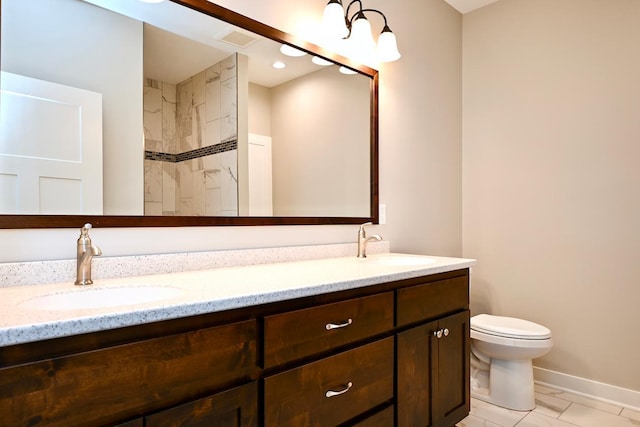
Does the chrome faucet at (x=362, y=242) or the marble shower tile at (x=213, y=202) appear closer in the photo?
the marble shower tile at (x=213, y=202)

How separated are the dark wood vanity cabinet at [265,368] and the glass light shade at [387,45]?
1.18m

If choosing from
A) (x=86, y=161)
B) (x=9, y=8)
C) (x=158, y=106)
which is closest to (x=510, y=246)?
(x=158, y=106)

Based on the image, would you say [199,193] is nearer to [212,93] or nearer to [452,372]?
[212,93]

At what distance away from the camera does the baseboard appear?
2184mm

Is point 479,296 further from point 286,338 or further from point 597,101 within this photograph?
point 286,338

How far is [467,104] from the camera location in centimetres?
289

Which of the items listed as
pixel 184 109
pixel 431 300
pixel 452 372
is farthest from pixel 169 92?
pixel 452 372

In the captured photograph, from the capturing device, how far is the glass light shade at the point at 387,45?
205 centimetres

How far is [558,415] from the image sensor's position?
6.86 ft

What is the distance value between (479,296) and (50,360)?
271cm

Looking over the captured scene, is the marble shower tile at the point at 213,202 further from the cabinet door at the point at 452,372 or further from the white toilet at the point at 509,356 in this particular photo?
the white toilet at the point at 509,356

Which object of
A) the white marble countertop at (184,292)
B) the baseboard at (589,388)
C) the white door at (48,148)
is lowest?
the baseboard at (589,388)

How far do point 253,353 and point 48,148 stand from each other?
0.88 meters

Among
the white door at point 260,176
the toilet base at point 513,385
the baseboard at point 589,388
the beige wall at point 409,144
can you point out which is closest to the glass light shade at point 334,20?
the beige wall at point 409,144
